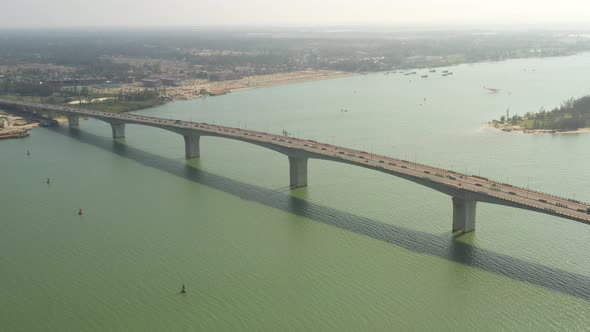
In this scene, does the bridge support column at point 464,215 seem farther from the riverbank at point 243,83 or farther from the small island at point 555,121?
the riverbank at point 243,83

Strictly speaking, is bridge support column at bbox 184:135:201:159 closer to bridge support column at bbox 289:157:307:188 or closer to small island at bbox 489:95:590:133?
bridge support column at bbox 289:157:307:188

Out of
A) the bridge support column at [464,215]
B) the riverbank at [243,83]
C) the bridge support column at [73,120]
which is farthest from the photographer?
the riverbank at [243,83]

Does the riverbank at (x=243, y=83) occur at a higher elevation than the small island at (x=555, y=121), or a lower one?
higher

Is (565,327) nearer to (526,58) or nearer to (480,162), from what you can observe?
(480,162)

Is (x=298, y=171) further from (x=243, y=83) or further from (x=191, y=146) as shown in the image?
(x=243, y=83)

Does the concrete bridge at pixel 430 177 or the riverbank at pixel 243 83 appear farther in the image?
the riverbank at pixel 243 83

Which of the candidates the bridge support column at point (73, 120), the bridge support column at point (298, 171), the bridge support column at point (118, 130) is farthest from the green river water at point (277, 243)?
the bridge support column at point (73, 120)
